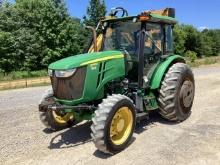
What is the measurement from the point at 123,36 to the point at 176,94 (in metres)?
1.61

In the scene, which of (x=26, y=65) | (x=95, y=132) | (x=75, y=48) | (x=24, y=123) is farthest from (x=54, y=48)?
(x=95, y=132)

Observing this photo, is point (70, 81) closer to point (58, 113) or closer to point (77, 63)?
point (77, 63)

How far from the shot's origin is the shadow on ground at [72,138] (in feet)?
20.1

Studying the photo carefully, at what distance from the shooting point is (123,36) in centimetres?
688

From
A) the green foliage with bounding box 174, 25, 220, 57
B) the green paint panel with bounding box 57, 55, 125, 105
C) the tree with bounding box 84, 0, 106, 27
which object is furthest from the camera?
the green foliage with bounding box 174, 25, 220, 57

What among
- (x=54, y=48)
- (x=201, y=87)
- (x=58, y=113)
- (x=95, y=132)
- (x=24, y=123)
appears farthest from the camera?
(x=54, y=48)

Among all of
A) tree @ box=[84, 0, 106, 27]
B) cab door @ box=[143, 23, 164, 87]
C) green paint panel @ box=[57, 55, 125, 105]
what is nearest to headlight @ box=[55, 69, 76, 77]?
green paint panel @ box=[57, 55, 125, 105]

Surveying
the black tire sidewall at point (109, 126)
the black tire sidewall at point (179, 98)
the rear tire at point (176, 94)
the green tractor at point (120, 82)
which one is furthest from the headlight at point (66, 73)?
the black tire sidewall at point (179, 98)

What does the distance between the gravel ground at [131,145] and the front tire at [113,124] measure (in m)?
0.19

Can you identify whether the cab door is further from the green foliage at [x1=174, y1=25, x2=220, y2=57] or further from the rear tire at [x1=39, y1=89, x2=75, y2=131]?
the green foliage at [x1=174, y1=25, x2=220, y2=57]

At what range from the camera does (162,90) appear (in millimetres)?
6898

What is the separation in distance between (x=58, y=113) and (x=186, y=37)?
167 feet

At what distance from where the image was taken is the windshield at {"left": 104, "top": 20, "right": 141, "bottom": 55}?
6725mm

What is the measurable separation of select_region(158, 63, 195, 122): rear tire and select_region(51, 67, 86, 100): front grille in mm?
1954
